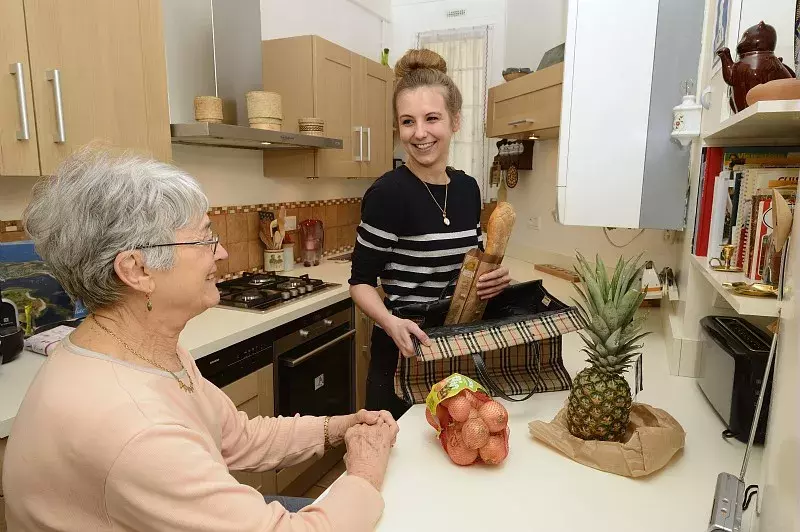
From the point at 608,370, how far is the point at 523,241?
9.34ft

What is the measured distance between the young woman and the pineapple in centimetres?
39

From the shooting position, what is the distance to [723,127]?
119 cm

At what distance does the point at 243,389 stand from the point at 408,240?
37.1 inches

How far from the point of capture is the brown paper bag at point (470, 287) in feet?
4.68

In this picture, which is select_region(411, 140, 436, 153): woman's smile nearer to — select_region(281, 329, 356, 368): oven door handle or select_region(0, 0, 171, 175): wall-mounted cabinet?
select_region(0, 0, 171, 175): wall-mounted cabinet

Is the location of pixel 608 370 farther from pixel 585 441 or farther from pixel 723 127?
pixel 723 127

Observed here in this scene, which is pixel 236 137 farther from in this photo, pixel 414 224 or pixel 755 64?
pixel 755 64

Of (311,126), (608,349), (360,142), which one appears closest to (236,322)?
(311,126)

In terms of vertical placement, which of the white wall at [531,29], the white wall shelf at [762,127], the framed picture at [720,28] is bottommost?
the white wall shelf at [762,127]

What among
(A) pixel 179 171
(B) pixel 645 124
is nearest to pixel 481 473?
(A) pixel 179 171

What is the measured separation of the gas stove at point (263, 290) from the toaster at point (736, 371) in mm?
1598

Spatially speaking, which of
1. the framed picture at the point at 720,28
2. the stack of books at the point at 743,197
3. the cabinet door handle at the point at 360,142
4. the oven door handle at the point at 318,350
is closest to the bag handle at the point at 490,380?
the stack of books at the point at 743,197

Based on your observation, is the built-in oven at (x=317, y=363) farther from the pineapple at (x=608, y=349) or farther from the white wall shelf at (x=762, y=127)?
the white wall shelf at (x=762, y=127)

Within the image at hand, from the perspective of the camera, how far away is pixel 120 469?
0.75 metres
